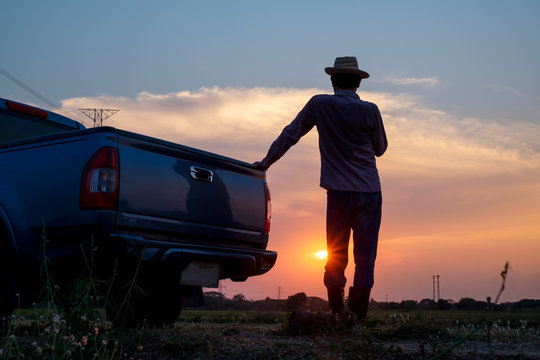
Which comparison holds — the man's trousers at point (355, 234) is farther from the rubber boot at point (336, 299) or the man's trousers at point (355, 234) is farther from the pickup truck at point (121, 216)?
the pickup truck at point (121, 216)

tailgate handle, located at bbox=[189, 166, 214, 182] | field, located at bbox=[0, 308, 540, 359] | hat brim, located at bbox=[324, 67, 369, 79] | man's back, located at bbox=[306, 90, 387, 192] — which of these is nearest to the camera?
field, located at bbox=[0, 308, 540, 359]

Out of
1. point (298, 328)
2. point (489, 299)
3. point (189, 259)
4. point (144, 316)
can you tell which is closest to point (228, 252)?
point (189, 259)

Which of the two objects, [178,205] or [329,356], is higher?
[178,205]

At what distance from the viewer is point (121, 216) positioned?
444 cm

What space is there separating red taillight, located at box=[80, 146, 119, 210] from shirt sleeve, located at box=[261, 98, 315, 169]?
2.01 metres

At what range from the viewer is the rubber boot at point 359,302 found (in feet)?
19.1

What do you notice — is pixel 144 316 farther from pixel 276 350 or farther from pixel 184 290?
pixel 276 350

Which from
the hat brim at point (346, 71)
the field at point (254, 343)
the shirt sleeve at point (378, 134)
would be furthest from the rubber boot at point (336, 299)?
the hat brim at point (346, 71)

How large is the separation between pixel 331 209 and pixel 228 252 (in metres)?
1.25

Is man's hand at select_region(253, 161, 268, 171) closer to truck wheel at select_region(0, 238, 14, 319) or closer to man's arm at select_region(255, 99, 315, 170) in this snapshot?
man's arm at select_region(255, 99, 315, 170)

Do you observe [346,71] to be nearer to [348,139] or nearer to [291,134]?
[348,139]

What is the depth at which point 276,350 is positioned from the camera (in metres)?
4.12

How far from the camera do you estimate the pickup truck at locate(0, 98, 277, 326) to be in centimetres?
443

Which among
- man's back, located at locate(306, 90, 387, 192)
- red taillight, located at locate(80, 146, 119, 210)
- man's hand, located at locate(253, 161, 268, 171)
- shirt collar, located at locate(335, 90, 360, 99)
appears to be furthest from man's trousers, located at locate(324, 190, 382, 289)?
red taillight, located at locate(80, 146, 119, 210)
